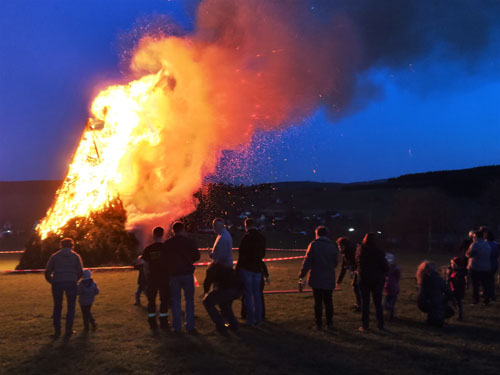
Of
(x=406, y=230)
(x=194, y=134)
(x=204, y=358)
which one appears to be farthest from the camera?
(x=406, y=230)

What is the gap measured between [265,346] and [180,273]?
200cm

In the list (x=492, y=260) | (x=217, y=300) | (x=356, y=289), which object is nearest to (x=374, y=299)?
(x=356, y=289)

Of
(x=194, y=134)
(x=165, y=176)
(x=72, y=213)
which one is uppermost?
(x=194, y=134)

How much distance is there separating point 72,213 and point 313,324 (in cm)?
1411

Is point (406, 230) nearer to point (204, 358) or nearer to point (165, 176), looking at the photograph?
point (165, 176)

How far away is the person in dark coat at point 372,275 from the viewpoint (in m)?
8.55

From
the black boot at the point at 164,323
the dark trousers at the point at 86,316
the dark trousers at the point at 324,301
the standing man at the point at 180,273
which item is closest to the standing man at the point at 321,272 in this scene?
the dark trousers at the point at 324,301

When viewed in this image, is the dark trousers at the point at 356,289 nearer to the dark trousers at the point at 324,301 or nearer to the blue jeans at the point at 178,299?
the dark trousers at the point at 324,301

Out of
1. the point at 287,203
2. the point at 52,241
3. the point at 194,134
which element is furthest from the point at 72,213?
the point at 287,203

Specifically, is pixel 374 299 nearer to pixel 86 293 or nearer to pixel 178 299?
pixel 178 299

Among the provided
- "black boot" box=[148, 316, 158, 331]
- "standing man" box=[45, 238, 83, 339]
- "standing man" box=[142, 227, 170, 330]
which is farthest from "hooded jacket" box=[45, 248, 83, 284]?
"black boot" box=[148, 316, 158, 331]

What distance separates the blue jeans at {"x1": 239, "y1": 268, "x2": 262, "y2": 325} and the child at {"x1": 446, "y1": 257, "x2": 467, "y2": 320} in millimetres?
3841

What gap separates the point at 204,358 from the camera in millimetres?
6949

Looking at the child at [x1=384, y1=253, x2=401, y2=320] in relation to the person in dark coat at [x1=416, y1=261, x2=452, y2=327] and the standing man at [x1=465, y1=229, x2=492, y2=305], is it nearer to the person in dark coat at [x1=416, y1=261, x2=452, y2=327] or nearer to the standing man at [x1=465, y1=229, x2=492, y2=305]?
the person in dark coat at [x1=416, y1=261, x2=452, y2=327]
